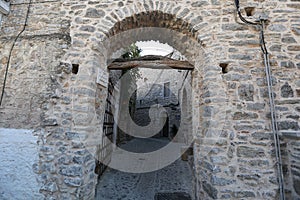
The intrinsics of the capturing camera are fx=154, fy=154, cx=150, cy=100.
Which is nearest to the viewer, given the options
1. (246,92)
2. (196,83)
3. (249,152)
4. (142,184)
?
(249,152)

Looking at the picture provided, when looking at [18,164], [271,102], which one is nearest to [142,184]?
[18,164]

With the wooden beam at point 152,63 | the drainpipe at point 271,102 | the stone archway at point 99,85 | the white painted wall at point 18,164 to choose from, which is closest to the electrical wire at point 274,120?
the drainpipe at point 271,102

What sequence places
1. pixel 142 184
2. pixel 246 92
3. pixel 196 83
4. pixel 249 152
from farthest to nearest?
pixel 142 184 < pixel 196 83 < pixel 246 92 < pixel 249 152

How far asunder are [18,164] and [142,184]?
2.28 meters

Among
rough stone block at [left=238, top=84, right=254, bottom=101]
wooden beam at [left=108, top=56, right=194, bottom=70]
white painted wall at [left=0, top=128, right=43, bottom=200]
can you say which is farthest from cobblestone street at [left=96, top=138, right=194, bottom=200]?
wooden beam at [left=108, top=56, right=194, bottom=70]

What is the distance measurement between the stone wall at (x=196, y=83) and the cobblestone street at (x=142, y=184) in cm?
90

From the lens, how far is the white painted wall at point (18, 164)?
78.8 inches

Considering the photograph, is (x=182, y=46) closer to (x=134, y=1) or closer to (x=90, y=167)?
(x=134, y=1)

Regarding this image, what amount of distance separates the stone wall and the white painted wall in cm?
14

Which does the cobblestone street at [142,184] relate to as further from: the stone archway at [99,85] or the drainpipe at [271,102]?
the drainpipe at [271,102]

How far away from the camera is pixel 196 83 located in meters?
2.54

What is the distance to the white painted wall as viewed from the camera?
2002mm

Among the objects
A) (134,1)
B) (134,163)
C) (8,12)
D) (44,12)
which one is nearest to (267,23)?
(134,1)

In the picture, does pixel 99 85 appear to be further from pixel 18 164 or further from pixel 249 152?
pixel 249 152
